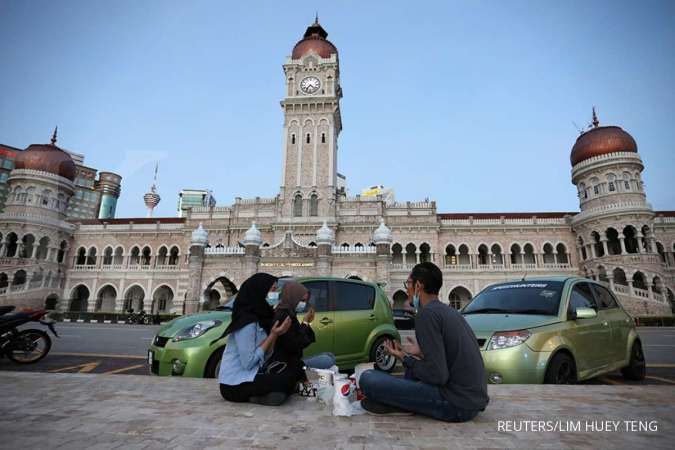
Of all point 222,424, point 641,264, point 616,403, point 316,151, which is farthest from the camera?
point 316,151

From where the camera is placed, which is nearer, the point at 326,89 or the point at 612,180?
the point at 612,180

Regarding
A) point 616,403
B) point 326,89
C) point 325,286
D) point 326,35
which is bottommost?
point 616,403

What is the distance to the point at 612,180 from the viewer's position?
98.1 ft

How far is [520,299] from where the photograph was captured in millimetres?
5434

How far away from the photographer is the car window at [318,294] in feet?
19.9

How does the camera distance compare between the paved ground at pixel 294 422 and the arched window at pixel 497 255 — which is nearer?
the paved ground at pixel 294 422

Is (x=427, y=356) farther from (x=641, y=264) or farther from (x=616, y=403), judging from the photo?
(x=641, y=264)

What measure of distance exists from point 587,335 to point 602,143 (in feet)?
110

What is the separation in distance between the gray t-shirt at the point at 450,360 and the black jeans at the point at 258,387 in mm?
1213

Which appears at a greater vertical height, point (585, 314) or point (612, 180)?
point (612, 180)

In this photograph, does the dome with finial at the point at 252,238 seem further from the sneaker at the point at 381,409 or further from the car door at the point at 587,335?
the sneaker at the point at 381,409

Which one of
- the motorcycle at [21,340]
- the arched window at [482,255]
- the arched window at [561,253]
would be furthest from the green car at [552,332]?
the arched window at [561,253]

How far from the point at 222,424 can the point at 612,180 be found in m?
36.4

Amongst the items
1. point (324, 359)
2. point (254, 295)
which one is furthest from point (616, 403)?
point (254, 295)
